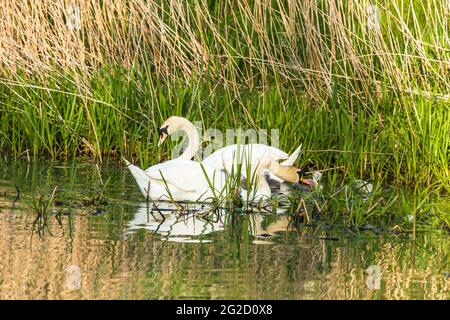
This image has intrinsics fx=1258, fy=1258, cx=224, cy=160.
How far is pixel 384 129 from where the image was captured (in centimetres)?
998

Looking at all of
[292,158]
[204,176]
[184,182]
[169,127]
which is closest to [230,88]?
[169,127]

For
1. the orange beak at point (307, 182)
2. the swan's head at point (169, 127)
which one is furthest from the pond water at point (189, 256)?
the orange beak at point (307, 182)

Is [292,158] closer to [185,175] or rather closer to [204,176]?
[204,176]

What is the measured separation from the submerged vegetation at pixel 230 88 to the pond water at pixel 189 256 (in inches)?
60.6

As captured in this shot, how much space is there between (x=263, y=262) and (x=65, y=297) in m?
1.29

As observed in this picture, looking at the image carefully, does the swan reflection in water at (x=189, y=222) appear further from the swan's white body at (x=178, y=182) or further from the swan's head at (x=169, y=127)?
the swan's head at (x=169, y=127)

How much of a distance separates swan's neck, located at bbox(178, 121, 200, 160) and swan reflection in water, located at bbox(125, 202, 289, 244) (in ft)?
2.97

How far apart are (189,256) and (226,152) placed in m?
2.39

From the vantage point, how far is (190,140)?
9.49 metres

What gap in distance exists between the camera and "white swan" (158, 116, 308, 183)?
920 cm

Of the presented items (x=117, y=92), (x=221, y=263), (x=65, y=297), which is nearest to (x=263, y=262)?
(x=221, y=263)

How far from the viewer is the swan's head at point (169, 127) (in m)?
9.49

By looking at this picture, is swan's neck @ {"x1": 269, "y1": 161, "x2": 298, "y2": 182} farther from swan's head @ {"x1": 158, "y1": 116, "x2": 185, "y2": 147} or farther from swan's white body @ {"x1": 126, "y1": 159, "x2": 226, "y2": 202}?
swan's head @ {"x1": 158, "y1": 116, "x2": 185, "y2": 147}

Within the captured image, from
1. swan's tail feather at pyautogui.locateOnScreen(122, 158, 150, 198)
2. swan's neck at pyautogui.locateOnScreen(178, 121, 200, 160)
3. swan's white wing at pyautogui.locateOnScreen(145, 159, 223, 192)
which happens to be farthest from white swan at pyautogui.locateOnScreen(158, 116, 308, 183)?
swan's tail feather at pyautogui.locateOnScreen(122, 158, 150, 198)
